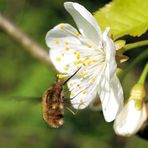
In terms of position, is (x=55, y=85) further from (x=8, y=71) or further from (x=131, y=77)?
(x=8, y=71)

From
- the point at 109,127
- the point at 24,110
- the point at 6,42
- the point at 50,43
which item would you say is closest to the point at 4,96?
the point at 24,110

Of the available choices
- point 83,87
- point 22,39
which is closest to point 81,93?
point 83,87

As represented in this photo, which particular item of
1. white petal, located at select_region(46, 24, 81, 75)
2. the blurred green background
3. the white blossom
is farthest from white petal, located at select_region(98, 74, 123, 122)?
the blurred green background

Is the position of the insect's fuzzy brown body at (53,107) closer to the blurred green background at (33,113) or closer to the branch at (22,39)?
the branch at (22,39)

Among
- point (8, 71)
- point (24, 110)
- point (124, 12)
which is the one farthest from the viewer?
point (8, 71)

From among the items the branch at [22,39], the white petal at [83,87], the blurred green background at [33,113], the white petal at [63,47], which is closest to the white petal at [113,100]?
the white petal at [83,87]

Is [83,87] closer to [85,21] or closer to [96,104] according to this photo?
[96,104]

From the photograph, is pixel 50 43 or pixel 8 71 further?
pixel 8 71
